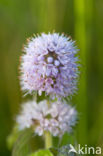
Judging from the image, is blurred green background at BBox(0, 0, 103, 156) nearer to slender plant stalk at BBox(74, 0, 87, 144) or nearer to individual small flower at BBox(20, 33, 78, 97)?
slender plant stalk at BBox(74, 0, 87, 144)

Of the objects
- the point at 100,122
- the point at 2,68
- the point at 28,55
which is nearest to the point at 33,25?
the point at 2,68

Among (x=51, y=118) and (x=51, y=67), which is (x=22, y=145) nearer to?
(x=51, y=118)

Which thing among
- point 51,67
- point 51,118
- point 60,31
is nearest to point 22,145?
point 51,118

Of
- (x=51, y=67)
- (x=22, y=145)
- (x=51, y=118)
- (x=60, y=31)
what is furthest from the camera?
(x=60, y=31)

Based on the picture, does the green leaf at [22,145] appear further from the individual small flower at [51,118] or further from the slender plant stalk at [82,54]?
the slender plant stalk at [82,54]

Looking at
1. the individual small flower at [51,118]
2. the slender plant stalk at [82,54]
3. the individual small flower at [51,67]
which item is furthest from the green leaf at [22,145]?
the slender plant stalk at [82,54]

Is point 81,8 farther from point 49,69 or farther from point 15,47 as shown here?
point 49,69

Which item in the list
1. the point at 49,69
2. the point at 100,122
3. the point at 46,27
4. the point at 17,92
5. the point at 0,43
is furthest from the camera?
the point at 0,43
